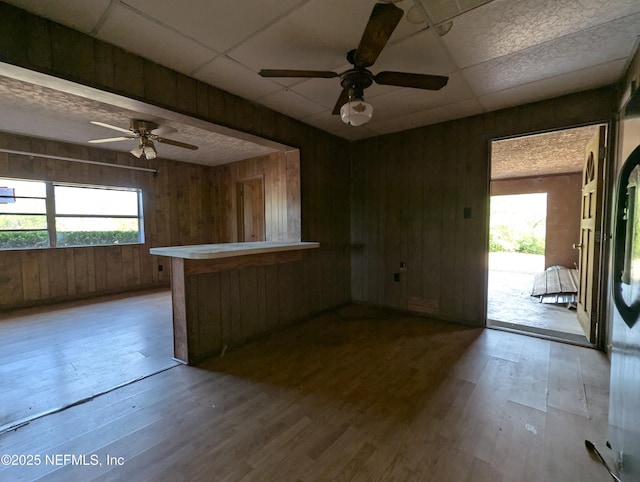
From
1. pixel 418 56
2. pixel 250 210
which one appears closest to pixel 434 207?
pixel 418 56

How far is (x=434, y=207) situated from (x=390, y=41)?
214cm

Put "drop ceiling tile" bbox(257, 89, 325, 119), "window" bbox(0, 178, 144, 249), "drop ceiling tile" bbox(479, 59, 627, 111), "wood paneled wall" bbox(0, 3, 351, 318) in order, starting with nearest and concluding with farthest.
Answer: "wood paneled wall" bbox(0, 3, 351, 318) → "drop ceiling tile" bbox(479, 59, 627, 111) → "drop ceiling tile" bbox(257, 89, 325, 119) → "window" bbox(0, 178, 144, 249)

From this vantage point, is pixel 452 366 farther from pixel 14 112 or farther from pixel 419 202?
pixel 14 112

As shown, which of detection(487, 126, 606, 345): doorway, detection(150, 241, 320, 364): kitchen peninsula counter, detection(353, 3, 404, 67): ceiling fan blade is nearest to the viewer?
detection(353, 3, 404, 67): ceiling fan blade

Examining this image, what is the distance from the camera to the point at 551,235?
20.9ft

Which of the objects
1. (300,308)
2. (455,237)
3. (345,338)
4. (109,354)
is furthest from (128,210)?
(455,237)

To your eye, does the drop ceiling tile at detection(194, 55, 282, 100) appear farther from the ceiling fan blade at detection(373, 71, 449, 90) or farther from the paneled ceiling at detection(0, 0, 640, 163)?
the ceiling fan blade at detection(373, 71, 449, 90)

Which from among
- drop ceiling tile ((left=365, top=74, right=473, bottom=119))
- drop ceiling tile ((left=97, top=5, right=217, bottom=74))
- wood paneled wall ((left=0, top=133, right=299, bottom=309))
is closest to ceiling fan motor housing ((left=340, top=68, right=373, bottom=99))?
drop ceiling tile ((left=365, top=74, right=473, bottom=119))

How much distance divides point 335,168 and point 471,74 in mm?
1992

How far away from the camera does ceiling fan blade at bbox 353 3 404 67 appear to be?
49.9 inches

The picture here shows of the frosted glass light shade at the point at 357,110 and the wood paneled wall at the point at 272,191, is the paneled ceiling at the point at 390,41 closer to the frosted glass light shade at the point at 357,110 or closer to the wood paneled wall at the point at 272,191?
the frosted glass light shade at the point at 357,110

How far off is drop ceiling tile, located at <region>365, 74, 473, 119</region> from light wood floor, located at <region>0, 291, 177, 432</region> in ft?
10.5

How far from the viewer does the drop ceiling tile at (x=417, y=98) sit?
2564 millimetres

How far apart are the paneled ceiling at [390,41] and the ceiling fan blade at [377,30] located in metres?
0.26
